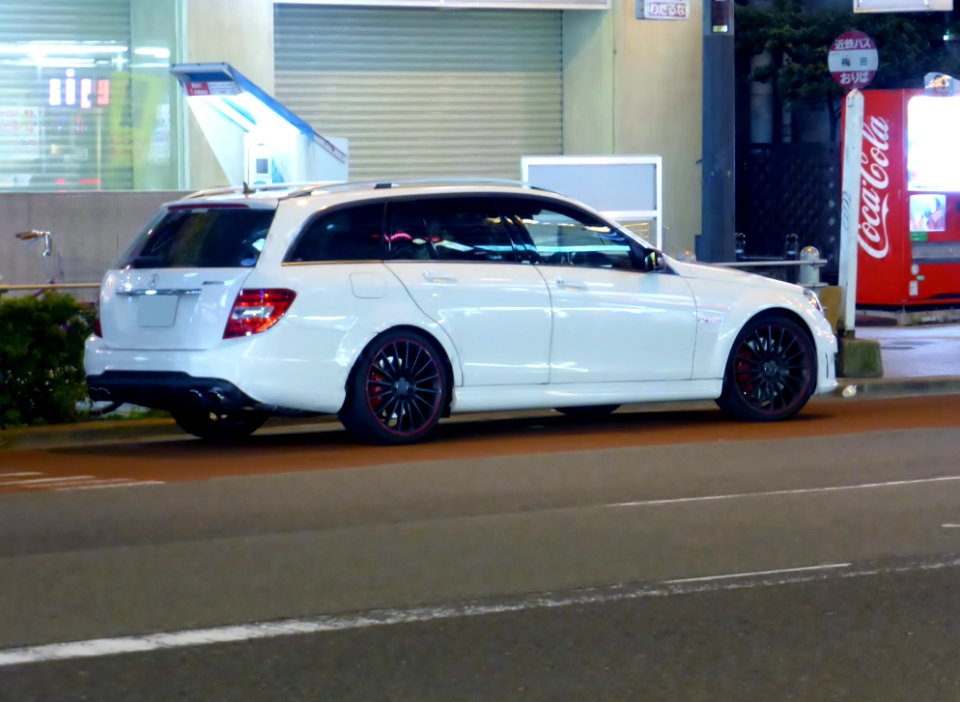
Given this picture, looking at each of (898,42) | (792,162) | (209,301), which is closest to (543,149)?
(792,162)

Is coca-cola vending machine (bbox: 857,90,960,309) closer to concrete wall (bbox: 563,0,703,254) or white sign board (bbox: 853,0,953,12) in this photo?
white sign board (bbox: 853,0,953,12)

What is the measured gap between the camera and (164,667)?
567 cm

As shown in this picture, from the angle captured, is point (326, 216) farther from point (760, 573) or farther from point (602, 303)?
point (760, 573)

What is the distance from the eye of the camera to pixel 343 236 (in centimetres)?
1070

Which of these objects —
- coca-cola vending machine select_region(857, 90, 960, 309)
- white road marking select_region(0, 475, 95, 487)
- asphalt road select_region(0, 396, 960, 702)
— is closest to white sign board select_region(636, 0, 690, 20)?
coca-cola vending machine select_region(857, 90, 960, 309)

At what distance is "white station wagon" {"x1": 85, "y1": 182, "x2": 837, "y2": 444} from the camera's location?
10.3m

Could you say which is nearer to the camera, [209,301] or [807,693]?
[807,693]

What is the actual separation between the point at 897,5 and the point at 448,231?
8.08m

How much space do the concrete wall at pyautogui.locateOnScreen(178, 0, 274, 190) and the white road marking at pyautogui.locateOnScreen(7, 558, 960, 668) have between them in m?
12.9

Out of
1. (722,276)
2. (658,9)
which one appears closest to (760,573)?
(722,276)

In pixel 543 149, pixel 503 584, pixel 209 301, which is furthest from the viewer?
pixel 543 149

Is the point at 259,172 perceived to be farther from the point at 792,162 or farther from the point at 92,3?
the point at 792,162

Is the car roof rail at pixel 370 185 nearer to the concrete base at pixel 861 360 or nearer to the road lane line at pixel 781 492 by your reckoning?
the road lane line at pixel 781 492

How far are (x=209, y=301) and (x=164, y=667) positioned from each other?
4.83 m
